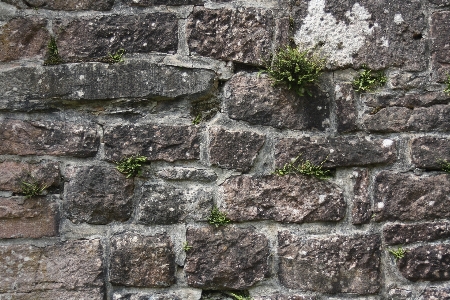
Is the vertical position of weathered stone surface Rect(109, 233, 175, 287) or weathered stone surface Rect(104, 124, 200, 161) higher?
weathered stone surface Rect(104, 124, 200, 161)

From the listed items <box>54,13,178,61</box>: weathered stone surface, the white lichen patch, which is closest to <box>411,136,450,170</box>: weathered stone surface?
the white lichen patch

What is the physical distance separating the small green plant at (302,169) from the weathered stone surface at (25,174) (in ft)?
3.27

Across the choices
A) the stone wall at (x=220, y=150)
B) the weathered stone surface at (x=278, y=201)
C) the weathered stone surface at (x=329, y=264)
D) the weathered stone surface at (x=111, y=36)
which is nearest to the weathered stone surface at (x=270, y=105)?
the stone wall at (x=220, y=150)

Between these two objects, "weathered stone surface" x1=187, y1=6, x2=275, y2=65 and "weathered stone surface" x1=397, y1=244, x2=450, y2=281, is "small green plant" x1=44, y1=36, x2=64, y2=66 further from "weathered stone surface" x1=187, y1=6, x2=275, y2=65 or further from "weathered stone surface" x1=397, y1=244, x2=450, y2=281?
"weathered stone surface" x1=397, y1=244, x2=450, y2=281

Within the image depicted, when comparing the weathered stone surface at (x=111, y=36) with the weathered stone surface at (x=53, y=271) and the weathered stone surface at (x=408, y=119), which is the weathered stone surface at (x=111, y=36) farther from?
the weathered stone surface at (x=408, y=119)

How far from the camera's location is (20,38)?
85.0 inches

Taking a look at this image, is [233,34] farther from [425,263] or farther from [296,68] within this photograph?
[425,263]

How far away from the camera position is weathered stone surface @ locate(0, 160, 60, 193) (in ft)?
6.92

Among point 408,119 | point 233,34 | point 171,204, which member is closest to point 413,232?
point 408,119

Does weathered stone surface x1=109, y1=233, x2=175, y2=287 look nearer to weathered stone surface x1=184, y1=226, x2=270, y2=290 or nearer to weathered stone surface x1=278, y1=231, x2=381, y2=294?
weathered stone surface x1=184, y1=226, x2=270, y2=290

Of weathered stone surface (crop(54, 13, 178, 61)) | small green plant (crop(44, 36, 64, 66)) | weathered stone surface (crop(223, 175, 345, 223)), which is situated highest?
weathered stone surface (crop(54, 13, 178, 61))

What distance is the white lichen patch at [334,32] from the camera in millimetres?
2174

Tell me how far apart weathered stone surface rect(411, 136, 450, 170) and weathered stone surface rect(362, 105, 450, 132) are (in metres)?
0.05

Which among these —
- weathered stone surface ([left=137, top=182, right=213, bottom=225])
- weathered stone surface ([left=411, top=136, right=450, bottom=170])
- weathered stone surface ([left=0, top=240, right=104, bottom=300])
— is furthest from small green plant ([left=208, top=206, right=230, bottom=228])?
weathered stone surface ([left=411, top=136, right=450, bottom=170])
